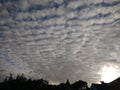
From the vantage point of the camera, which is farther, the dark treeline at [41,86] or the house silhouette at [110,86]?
the dark treeline at [41,86]

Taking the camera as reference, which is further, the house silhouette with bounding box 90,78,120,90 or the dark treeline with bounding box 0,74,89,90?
the dark treeline with bounding box 0,74,89,90

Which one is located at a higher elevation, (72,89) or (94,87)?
(72,89)

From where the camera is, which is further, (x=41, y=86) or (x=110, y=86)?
(x=41, y=86)

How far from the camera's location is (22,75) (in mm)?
115625

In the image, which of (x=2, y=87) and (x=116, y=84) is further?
(x=2, y=87)

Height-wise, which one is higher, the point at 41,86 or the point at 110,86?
the point at 41,86

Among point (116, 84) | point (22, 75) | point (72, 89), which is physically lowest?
point (116, 84)

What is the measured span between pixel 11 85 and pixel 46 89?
1831 cm

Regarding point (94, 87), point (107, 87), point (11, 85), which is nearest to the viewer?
point (107, 87)

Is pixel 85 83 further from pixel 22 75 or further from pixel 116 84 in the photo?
pixel 116 84

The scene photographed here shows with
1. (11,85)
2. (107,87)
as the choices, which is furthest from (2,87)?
(107,87)

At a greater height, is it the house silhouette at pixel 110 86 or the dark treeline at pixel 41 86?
the dark treeline at pixel 41 86

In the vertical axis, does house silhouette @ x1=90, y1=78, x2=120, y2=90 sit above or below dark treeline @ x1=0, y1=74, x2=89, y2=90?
below

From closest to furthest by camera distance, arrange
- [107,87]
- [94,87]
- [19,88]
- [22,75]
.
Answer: [107,87] < [94,87] < [19,88] < [22,75]
